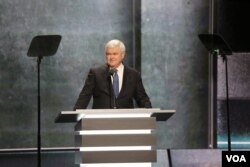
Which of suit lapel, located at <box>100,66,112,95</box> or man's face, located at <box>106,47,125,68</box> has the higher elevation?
man's face, located at <box>106,47,125,68</box>

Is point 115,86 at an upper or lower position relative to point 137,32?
lower

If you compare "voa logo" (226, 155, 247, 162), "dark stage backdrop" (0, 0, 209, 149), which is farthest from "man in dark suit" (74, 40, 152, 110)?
"dark stage backdrop" (0, 0, 209, 149)

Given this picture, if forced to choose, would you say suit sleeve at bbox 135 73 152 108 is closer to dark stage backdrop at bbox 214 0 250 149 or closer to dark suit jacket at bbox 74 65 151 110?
dark suit jacket at bbox 74 65 151 110

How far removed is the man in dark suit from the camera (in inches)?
236

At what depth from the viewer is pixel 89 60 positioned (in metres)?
8.35

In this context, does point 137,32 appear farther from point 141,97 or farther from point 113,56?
point 113,56

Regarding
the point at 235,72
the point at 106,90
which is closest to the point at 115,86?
the point at 106,90

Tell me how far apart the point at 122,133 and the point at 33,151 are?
315 centimetres

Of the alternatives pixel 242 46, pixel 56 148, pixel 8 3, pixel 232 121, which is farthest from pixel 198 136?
pixel 8 3

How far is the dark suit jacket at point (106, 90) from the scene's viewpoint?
6055 millimetres

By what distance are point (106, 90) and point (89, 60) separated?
2350 mm

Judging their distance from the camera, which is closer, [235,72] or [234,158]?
[234,158]

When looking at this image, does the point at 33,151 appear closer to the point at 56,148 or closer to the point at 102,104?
Answer: the point at 56,148

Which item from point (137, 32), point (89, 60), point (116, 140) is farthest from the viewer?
point (89, 60)
